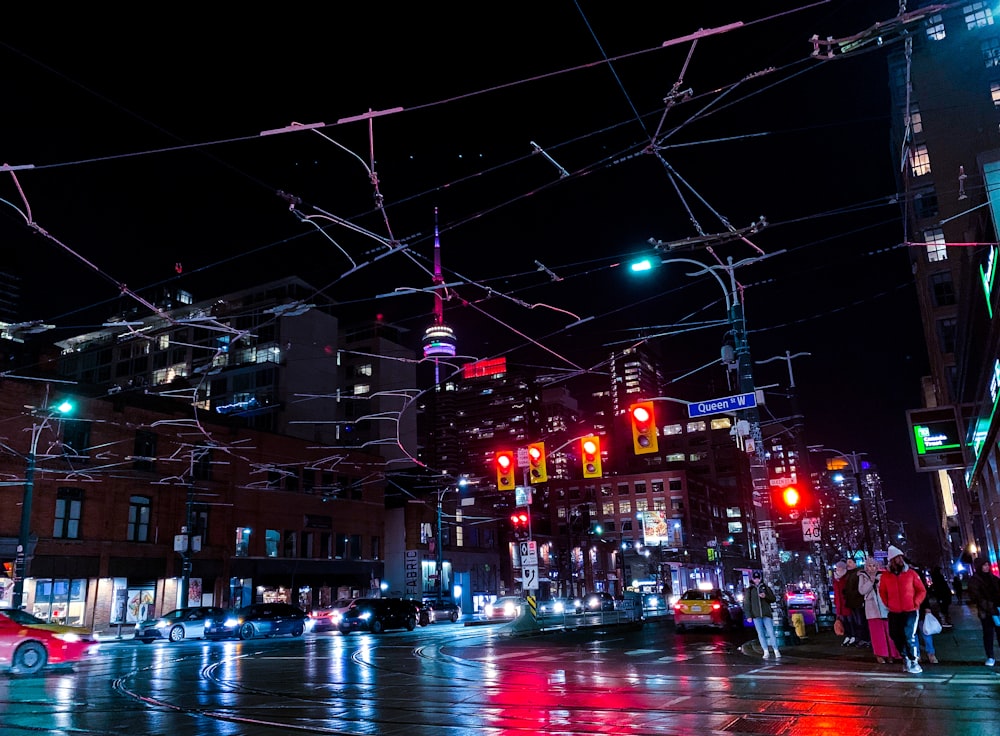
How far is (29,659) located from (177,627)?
16.7 m

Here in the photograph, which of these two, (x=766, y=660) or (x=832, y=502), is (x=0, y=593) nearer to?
(x=766, y=660)

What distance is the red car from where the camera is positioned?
643 inches

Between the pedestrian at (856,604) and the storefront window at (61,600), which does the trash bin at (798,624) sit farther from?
the storefront window at (61,600)

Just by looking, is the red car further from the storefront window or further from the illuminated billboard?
the illuminated billboard

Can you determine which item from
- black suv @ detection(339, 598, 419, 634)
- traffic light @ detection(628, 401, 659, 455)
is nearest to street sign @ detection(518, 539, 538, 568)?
traffic light @ detection(628, 401, 659, 455)

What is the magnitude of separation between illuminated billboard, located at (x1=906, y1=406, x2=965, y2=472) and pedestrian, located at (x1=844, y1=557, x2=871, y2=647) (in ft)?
52.4

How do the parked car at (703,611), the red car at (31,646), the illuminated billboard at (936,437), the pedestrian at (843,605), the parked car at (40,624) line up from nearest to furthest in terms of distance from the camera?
1. the red car at (31,646)
2. the parked car at (40,624)
3. the pedestrian at (843,605)
4. the parked car at (703,611)
5. the illuminated billboard at (936,437)

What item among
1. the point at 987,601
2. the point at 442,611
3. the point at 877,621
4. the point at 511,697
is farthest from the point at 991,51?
the point at 511,697

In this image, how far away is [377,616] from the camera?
119 ft

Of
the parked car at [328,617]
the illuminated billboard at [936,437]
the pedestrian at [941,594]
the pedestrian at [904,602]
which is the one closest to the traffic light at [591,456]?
the pedestrian at [941,594]

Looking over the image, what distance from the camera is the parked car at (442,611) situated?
4412 cm

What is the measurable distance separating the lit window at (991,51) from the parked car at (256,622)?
2477 inches

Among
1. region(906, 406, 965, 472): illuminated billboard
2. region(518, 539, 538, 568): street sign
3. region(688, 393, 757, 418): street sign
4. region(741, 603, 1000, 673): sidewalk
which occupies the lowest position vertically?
region(741, 603, 1000, 673): sidewalk

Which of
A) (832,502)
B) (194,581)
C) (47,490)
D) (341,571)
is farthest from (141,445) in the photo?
(832,502)
